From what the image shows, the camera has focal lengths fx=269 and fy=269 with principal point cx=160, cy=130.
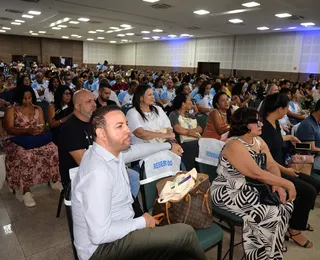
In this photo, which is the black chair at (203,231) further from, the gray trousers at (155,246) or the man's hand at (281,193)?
the man's hand at (281,193)

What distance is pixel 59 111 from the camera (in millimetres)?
3877

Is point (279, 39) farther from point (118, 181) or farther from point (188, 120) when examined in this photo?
point (118, 181)

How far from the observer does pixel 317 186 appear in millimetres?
2797

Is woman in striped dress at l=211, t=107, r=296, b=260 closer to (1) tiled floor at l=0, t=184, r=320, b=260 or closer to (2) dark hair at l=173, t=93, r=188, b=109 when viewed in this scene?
(1) tiled floor at l=0, t=184, r=320, b=260

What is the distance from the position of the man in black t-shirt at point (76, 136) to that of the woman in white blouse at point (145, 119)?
539mm

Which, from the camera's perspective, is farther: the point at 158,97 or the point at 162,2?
the point at 162,2

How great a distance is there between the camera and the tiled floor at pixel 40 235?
7.56 ft

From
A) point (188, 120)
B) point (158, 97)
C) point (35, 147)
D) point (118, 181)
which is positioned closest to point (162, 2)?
point (158, 97)

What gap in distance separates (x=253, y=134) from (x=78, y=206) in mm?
1575

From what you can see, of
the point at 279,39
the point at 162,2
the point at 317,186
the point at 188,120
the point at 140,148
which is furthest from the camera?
the point at 279,39

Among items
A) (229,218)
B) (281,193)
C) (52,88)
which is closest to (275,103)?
(281,193)

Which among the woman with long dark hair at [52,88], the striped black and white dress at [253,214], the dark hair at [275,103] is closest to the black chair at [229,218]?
the striped black and white dress at [253,214]

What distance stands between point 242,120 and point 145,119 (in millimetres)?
1117

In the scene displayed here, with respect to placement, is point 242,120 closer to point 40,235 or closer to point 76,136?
point 76,136
